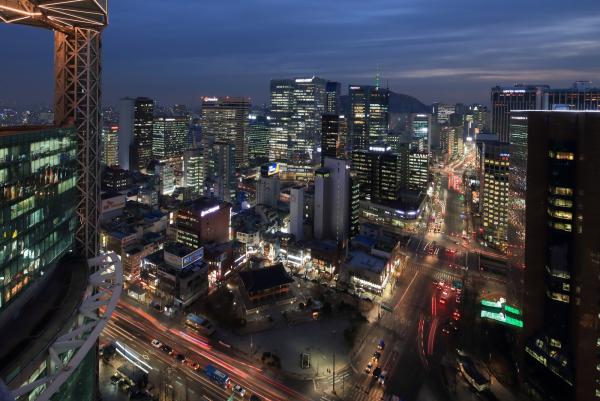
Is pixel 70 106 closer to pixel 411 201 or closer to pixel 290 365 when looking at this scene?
pixel 290 365

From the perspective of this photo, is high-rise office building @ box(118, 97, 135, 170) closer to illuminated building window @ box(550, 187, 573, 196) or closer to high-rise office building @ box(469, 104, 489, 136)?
Answer: illuminated building window @ box(550, 187, 573, 196)

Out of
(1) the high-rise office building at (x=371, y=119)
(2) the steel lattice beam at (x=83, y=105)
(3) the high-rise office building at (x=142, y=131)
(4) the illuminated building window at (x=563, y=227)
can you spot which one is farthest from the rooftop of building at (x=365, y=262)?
(1) the high-rise office building at (x=371, y=119)

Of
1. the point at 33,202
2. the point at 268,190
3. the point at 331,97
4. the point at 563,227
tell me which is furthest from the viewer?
the point at 331,97

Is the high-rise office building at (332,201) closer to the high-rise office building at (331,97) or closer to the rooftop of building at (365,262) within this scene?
the rooftop of building at (365,262)

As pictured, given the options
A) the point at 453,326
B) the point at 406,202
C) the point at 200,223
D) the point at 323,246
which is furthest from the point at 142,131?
the point at 453,326

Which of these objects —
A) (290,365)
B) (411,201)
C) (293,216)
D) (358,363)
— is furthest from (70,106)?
(411,201)

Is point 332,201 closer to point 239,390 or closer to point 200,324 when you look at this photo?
point 200,324

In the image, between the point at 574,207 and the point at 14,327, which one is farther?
the point at 574,207
